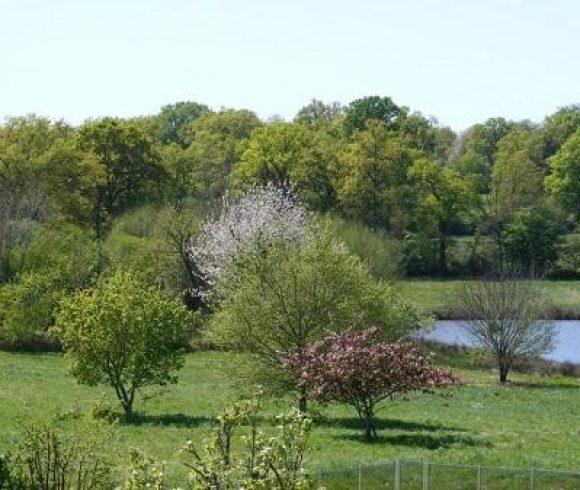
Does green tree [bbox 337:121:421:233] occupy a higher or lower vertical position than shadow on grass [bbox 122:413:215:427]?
higher

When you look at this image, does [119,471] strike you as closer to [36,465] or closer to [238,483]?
[36,465]

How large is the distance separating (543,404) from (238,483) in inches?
1253

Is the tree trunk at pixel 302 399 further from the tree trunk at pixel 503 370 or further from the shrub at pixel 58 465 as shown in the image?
the tree trunk at pixel 503 370

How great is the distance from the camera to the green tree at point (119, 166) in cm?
8506

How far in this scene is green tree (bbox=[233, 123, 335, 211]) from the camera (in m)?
89.2

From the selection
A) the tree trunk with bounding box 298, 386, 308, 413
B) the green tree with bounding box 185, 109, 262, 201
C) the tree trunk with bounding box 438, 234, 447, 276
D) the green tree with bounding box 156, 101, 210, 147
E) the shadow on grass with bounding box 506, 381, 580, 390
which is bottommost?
the shadow on grass with bounding box 506, 381, 580, 390

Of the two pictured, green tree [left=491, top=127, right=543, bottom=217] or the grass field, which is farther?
green tree [left=491, top=127, right=543, bottom=217]

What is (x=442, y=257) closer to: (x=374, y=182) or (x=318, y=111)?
(x=374, y=182)

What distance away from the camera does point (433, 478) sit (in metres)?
19.9

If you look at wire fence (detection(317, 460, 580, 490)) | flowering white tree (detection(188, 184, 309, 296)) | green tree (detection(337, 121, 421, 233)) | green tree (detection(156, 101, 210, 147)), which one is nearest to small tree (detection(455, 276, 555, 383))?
flowering white tree (detection(188, 184, 309, 296))

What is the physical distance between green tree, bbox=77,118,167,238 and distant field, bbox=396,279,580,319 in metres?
22.7

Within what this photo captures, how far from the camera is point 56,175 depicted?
78562mm

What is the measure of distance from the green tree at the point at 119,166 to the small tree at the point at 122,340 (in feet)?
165

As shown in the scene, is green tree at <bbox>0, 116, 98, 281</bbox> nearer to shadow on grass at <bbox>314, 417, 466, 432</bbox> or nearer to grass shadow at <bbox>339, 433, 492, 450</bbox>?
shadow on grass at <bbox>314, 417, 466, 432</bbox>
